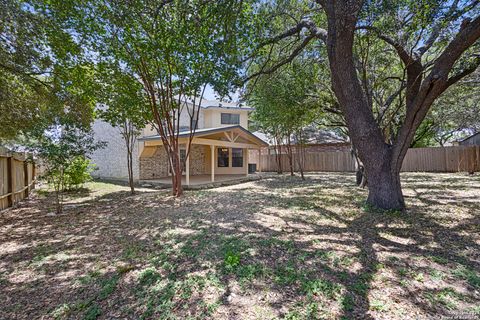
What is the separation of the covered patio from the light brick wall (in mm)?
916

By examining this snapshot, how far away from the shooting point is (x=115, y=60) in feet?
22.9

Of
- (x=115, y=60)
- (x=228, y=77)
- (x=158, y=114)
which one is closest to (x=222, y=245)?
(x=228, y=77)

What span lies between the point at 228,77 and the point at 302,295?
18.5 feet

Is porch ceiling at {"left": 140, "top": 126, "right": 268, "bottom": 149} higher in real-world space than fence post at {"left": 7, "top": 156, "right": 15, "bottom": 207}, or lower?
higher

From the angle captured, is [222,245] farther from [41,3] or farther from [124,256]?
[41,3]

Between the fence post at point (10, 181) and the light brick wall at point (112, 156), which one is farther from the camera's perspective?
the light brick wall at point (112, 156)

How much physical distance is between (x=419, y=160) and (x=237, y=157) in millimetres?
12943

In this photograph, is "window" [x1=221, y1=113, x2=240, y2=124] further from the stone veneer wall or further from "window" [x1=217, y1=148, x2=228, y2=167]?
the stone veneer wall

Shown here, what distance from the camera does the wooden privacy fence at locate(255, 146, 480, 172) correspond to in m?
14.5

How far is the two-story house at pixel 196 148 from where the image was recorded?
38.0ft

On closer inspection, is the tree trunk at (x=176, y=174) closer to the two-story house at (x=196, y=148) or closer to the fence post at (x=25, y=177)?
the two-story house at (x=196, y=148)

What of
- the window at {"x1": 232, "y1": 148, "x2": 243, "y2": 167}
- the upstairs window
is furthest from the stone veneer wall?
the window at {"x1": 232, "y1": 148, "x2": 243, "y2": 167}

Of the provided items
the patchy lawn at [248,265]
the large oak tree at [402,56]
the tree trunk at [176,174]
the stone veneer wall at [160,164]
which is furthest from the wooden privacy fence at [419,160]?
the tree trunk at [176,174]

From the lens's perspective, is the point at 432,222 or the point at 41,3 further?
the point at 41,3
